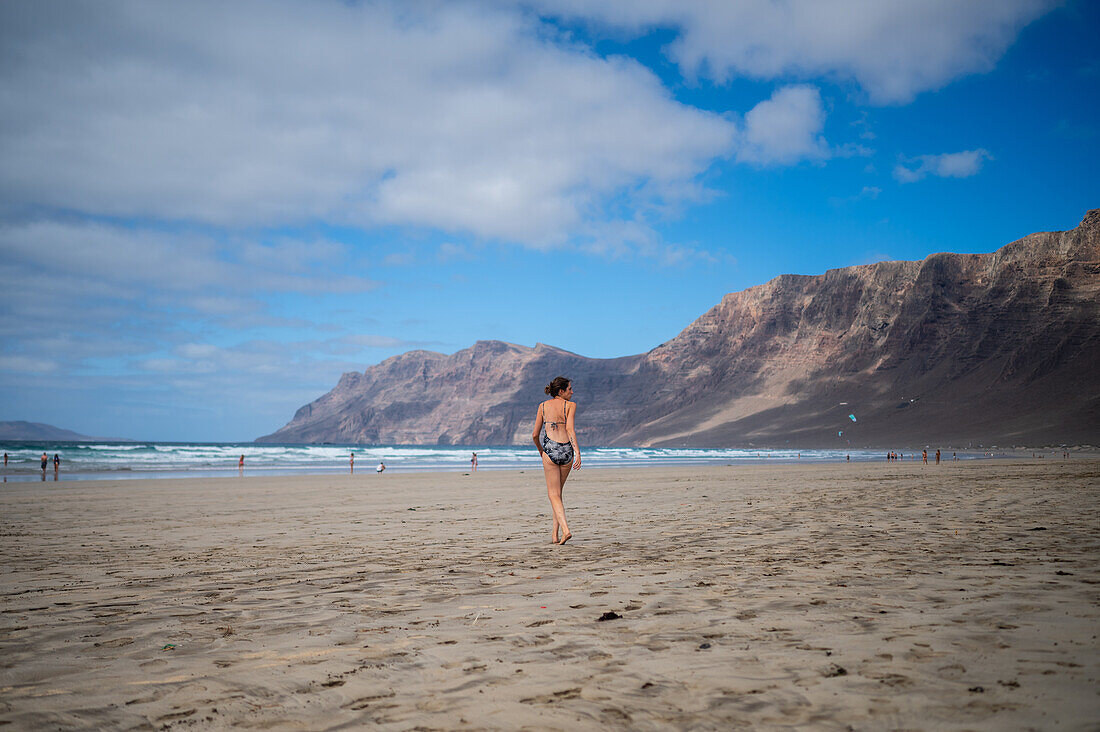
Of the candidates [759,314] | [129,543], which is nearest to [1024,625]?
[129,543]

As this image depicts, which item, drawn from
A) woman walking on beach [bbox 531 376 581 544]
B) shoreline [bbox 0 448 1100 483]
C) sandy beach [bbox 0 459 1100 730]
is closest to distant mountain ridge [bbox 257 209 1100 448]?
shoreline [bbox 0 448 1100 483]

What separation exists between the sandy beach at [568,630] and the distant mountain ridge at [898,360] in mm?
89953

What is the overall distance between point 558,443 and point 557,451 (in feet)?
0.35

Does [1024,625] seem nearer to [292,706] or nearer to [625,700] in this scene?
[625,700]

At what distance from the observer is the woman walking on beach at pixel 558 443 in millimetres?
8312

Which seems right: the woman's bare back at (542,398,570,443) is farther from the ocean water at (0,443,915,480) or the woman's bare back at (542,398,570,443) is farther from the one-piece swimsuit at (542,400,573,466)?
the ocean water at (0,443,915,480)

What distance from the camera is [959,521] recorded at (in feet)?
32.3

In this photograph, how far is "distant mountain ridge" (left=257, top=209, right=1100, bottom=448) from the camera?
97875mm

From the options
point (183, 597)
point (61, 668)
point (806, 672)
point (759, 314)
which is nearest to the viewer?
point (806, 672)

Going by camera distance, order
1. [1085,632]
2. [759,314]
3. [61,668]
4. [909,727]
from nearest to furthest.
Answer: [909,727] < [61,668] < [1085,632] < [759,314]

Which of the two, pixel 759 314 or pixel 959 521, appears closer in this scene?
pixel 959 521

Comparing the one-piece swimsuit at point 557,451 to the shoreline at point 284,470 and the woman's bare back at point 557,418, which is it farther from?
the shoreline at point 284,470

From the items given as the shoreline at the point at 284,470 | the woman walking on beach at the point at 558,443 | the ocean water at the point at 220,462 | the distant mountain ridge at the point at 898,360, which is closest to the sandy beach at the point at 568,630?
the woman walking on beach at the point at 558,443

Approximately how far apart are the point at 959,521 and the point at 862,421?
11562cm
